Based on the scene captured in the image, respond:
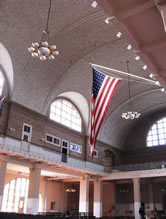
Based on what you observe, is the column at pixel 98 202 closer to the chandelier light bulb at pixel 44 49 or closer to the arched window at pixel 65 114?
the arched window at pixel 65 114

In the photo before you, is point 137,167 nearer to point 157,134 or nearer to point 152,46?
point 157,134

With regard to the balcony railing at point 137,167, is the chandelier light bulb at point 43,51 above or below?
above

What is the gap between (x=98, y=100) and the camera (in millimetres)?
12375

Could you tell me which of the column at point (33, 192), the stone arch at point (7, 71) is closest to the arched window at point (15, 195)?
the column at point (33, 192)

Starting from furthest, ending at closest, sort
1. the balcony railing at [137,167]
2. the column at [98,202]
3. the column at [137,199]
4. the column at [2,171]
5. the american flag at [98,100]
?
the balcony railing at [137,167] < the column at [98,202] < the column at [137,199] < the column at [2,171] < the american flag at [98,100]

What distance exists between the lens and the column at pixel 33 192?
18.9m

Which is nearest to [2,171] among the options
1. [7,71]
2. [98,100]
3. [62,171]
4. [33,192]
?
[33,192]

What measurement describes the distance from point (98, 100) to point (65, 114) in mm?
14501

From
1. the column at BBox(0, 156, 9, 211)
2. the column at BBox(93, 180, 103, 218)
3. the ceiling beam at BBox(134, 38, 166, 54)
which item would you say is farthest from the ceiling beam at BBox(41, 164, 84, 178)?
the ceiling beam at BBox(134, 38, 166, 54)

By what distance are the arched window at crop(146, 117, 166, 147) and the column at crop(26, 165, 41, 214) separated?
19.5 m

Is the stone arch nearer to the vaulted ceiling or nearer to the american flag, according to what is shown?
the vaulted ceiling

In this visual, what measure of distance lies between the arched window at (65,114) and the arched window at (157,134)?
471 inches

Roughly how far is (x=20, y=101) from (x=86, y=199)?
12.1 metres

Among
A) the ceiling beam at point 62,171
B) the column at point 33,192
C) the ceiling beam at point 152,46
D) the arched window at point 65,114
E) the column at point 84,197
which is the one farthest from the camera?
the arched window at point 65,114
